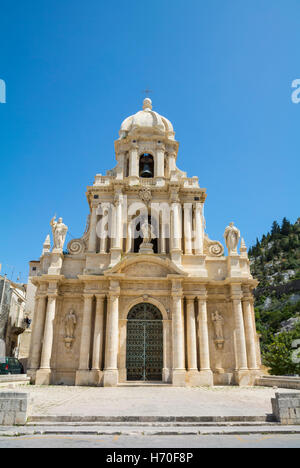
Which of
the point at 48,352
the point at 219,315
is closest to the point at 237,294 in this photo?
the point at 219,315

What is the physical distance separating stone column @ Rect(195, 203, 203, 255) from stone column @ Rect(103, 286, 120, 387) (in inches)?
255

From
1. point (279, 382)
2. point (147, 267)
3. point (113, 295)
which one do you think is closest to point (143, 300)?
point (113, 295)

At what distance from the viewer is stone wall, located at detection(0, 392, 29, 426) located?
27.0 ft

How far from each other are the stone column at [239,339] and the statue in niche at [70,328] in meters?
10.4

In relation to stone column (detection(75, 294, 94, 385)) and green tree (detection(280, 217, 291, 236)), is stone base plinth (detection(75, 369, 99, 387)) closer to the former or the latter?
stone column (detection(75, 294, 94, 385))

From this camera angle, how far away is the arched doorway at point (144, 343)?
72.1 feet

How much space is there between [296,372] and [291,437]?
23.8 metres

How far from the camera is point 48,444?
6.57 meters

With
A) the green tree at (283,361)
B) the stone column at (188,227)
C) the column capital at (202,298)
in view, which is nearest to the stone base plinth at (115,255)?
the stone column at (188,227)

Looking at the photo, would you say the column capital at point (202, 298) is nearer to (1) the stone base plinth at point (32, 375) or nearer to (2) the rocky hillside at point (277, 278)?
(1) the stone base plinth at point (32, 375)
